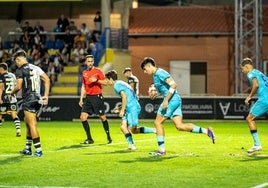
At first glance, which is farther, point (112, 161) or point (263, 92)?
point (263, 92)

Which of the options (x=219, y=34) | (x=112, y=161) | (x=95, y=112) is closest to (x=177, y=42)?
(x=219, y=34)

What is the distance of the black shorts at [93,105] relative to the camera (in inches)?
729

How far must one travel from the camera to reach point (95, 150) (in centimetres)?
1612

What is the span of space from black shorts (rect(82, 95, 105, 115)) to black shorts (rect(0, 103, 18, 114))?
4.45 metres

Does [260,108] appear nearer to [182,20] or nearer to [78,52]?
[78,52]

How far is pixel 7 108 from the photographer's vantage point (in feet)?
76.3

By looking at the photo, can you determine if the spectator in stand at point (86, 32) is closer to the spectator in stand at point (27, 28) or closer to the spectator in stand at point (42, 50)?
the spectator in stand at point (42, 50)

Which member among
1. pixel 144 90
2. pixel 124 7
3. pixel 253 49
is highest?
pixel 124 7

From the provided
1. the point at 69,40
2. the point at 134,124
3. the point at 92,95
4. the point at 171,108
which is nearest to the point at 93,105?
the point at 92,95

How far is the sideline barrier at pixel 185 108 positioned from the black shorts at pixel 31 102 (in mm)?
16118

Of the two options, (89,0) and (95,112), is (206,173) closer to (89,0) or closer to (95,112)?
(95,112)

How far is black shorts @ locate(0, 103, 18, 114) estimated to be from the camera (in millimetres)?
22172

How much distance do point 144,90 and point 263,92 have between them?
2243cm

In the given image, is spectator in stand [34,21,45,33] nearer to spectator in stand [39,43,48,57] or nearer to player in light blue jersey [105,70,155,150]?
spectator in stand [39,43,48,57]
